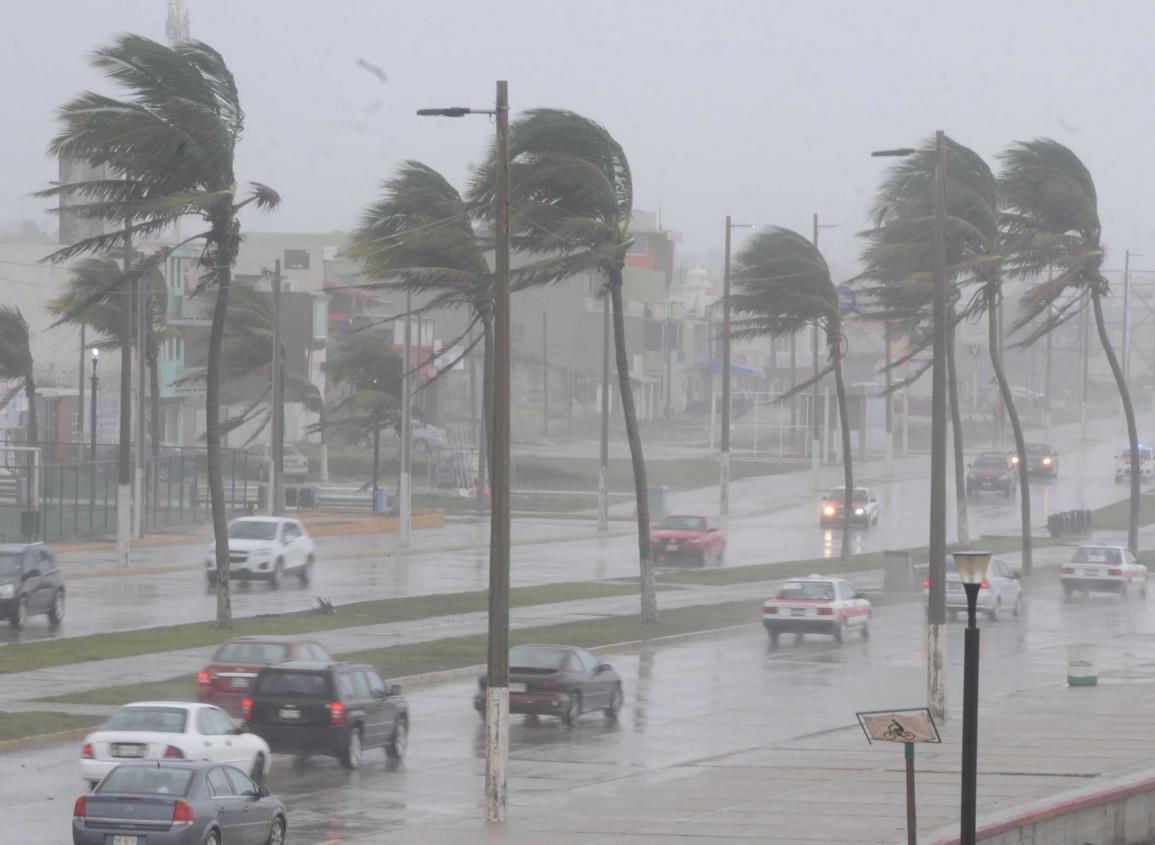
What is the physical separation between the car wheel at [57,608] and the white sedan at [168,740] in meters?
16.8

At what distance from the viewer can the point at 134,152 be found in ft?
115

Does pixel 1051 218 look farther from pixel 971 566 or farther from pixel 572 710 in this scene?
pixel 971 566

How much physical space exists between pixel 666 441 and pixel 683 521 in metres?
65.8

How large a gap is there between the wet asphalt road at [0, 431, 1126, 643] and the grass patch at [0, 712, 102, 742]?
29.2 feet

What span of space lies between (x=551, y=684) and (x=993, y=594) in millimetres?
20510

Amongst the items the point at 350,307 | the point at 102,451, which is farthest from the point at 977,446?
the point at 102,451

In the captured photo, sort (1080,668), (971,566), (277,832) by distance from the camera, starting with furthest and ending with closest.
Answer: (1080,668)
(277,832)
(971,566)

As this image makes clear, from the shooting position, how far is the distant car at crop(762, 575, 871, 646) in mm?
41125

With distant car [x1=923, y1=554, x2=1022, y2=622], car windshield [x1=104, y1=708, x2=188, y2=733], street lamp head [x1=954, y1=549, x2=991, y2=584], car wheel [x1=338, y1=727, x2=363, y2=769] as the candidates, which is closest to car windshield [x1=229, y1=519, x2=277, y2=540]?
distant car [x1=923, y1=554, x2=1022, y2=622]

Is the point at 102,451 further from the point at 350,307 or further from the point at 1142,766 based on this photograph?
the point at 1142,766

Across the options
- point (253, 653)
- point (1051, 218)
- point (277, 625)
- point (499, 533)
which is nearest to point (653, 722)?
point (253, 653)

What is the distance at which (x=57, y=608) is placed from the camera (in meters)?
37.7

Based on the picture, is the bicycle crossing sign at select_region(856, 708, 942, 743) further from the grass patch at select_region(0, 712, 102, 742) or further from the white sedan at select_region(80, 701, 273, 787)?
the grass patch at select_region(0, 712, 102, 742)

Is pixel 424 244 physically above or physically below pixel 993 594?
above
